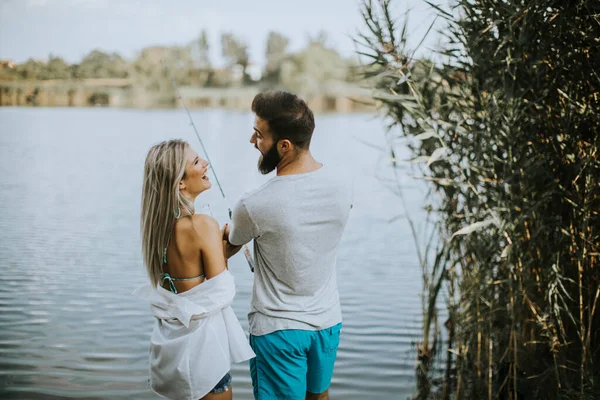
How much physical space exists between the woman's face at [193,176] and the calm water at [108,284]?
1294 millimetres

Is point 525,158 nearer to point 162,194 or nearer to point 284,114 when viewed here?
point 284,114

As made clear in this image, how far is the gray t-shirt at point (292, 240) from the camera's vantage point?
1.72 m

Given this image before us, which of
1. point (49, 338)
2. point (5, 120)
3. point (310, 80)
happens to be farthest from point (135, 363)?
point (310, 80)

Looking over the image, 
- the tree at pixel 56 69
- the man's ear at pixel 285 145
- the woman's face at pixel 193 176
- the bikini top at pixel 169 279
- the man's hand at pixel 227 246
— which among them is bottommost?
the bikini top at pixel 169 279

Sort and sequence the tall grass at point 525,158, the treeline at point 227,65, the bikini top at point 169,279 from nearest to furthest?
the bikini top at point 169,279
the tall grass at point 525,158
the treeline at point 227,65

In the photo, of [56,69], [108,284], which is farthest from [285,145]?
[56,69]

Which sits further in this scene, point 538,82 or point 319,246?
point 538,82

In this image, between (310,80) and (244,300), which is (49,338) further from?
(310,80)

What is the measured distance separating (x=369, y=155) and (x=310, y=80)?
16.5m

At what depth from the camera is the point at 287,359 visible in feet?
5.87

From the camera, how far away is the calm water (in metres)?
4.02

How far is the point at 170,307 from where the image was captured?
5.95 ft

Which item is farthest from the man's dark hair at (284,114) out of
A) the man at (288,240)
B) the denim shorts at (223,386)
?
the denim shorts at (223,386)

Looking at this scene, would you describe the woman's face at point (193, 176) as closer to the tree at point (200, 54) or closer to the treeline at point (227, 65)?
the treeline at point (227, 65)
